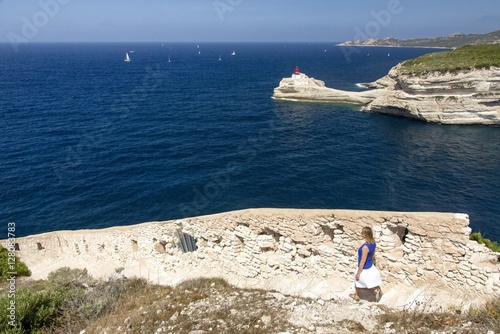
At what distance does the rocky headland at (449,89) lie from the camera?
1992 inches

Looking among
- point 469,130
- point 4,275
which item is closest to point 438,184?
point 469,130

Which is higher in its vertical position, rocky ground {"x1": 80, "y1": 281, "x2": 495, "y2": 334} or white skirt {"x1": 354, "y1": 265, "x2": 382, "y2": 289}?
white skirt {"x1": 354, "y1": 265, "x2": 382, "y2": 289}

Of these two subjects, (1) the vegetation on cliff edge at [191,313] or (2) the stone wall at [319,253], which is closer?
(1) the vegetation on cliff edge at [191,313]

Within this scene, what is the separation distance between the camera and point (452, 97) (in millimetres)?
52625

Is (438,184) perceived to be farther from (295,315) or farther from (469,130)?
(295,315)

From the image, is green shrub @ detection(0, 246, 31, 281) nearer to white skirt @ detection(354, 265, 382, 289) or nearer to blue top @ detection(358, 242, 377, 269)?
white skirt @ detection(354, 265, 382, 289)

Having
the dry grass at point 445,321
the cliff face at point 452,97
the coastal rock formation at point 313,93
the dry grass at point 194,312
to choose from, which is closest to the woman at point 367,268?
the dry grass at point 445,321

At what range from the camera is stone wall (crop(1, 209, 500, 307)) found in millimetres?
9969

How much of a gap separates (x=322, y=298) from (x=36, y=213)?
27.3 m

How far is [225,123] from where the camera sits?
52.8 m

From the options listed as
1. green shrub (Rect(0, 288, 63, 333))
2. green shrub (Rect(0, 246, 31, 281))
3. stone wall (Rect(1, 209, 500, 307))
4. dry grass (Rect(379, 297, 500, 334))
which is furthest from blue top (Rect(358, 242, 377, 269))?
green shrub (Rect(0, 246, 31, 281))

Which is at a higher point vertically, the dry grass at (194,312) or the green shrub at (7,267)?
the dry grass at (194,312)

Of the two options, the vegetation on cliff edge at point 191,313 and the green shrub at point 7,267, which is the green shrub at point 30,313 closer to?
the vegetation on cliff edge at point 191,313

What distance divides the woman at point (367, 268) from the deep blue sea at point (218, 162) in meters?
19.4
